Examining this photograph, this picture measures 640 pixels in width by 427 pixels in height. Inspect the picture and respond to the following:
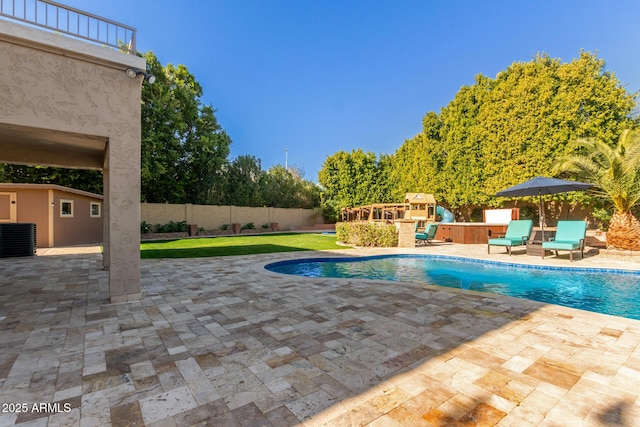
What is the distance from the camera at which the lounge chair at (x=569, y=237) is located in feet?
29.0

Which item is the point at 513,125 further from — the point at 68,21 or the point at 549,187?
the point at 68,21

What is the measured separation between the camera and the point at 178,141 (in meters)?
20.3

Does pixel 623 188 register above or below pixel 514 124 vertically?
below

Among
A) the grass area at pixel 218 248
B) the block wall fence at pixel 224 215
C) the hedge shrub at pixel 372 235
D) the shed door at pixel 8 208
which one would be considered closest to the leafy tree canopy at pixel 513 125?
the block wall fence at pixel 224 215

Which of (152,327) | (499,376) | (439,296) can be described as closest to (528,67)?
(439,296)

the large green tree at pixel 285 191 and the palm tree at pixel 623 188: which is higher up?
the large green tree at pixel 285 191

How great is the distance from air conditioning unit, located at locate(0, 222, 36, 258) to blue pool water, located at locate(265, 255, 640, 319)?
8078 mm

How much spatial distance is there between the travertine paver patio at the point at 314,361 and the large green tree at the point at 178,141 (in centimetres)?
1610

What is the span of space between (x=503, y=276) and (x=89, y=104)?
31.2 ft

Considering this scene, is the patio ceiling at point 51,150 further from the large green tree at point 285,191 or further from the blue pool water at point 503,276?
the large green tree at point 285,191

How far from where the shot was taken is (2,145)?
20.3 feet

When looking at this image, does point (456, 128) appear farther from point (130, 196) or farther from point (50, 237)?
point (50, 237)

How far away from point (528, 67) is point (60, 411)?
23650 millimetres

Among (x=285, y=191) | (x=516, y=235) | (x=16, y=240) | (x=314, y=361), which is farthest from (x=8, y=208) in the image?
(x=516, y=235)
